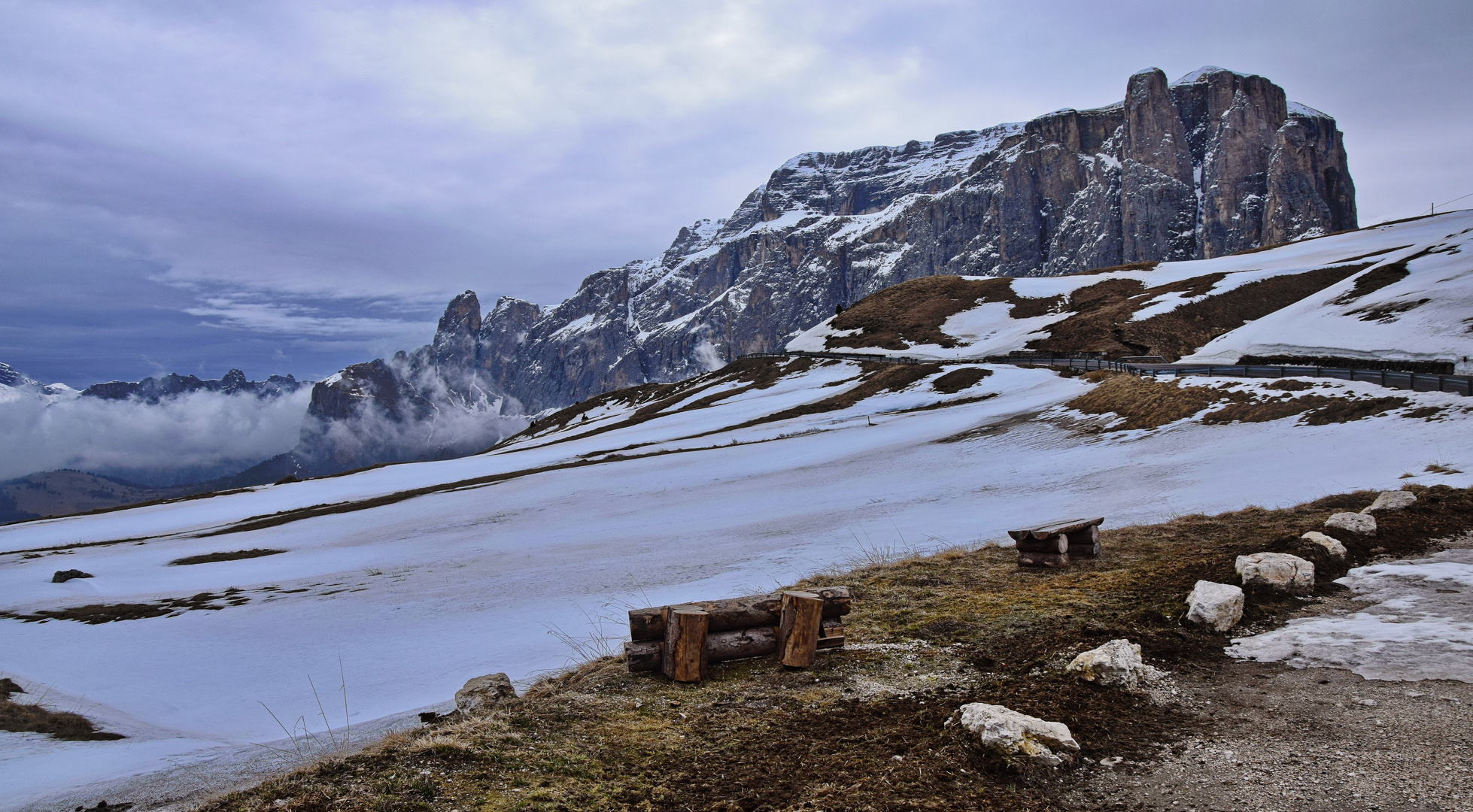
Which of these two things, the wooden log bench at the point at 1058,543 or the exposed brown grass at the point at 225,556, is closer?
the wooden log bench at the point at 1058,543

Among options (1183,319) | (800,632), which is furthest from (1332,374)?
(1183,319)

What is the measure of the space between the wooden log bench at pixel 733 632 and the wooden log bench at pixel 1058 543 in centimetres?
495

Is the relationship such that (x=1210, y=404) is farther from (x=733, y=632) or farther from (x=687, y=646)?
(x=687, y=646)

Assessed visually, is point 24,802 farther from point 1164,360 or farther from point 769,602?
point 1164,360

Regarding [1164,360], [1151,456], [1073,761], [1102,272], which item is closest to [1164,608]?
[1073,761]

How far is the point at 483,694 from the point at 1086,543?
9.87m

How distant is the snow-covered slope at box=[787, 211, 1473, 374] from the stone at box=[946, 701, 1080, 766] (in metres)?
27.8

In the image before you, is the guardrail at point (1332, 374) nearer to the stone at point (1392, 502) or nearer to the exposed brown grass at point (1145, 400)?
the exposed brown grass at point (1145, 400)

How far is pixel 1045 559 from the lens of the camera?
1175 centimetres

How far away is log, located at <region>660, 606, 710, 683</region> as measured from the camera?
25.3 ft

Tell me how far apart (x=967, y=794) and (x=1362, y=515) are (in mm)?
10299

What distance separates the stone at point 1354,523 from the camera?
35.5ft

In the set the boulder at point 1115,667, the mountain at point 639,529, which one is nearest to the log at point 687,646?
Result: the mountain at point 639,529

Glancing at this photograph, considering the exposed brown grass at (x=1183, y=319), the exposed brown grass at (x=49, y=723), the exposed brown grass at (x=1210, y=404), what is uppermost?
the exposed brown grass at (x=1183, y=319)
